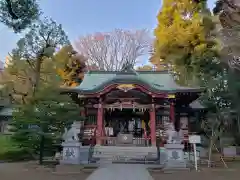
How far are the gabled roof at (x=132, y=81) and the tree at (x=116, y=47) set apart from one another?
34.0 feet

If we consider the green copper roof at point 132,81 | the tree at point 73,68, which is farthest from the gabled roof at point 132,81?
the tree at point 73,68

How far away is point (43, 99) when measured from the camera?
39.7ft

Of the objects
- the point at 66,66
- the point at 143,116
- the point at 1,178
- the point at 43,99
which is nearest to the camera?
the point at 1,178

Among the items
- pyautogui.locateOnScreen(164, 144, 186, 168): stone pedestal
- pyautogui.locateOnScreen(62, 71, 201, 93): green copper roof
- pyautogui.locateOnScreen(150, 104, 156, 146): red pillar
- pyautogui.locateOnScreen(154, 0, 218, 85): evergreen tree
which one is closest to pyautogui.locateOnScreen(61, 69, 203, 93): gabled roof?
pyautogui.locateOnScreen(62, 71, 201, 93): green copper roof

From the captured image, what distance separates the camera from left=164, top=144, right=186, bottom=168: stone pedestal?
11383mm

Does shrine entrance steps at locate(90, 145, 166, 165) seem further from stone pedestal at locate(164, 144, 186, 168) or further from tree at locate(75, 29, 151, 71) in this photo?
tree at locate(75, 29, 151, 71)

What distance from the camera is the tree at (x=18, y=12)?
8.44m

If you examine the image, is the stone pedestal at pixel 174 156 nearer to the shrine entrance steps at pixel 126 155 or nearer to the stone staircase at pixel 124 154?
the shrine entrance steps at pixel 126 155

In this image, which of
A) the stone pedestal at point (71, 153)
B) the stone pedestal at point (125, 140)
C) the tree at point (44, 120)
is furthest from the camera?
the stone pedestal at point (125, 140)

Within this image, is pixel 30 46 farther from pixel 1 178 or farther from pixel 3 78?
pixel 1 178

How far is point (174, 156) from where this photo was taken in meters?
11.6

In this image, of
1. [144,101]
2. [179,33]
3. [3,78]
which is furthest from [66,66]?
[144,101]

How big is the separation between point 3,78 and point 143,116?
1312 centimetres

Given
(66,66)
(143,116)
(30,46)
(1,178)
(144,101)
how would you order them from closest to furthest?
(1,178), (144,101), (143,116), (30,46), (66,66)
